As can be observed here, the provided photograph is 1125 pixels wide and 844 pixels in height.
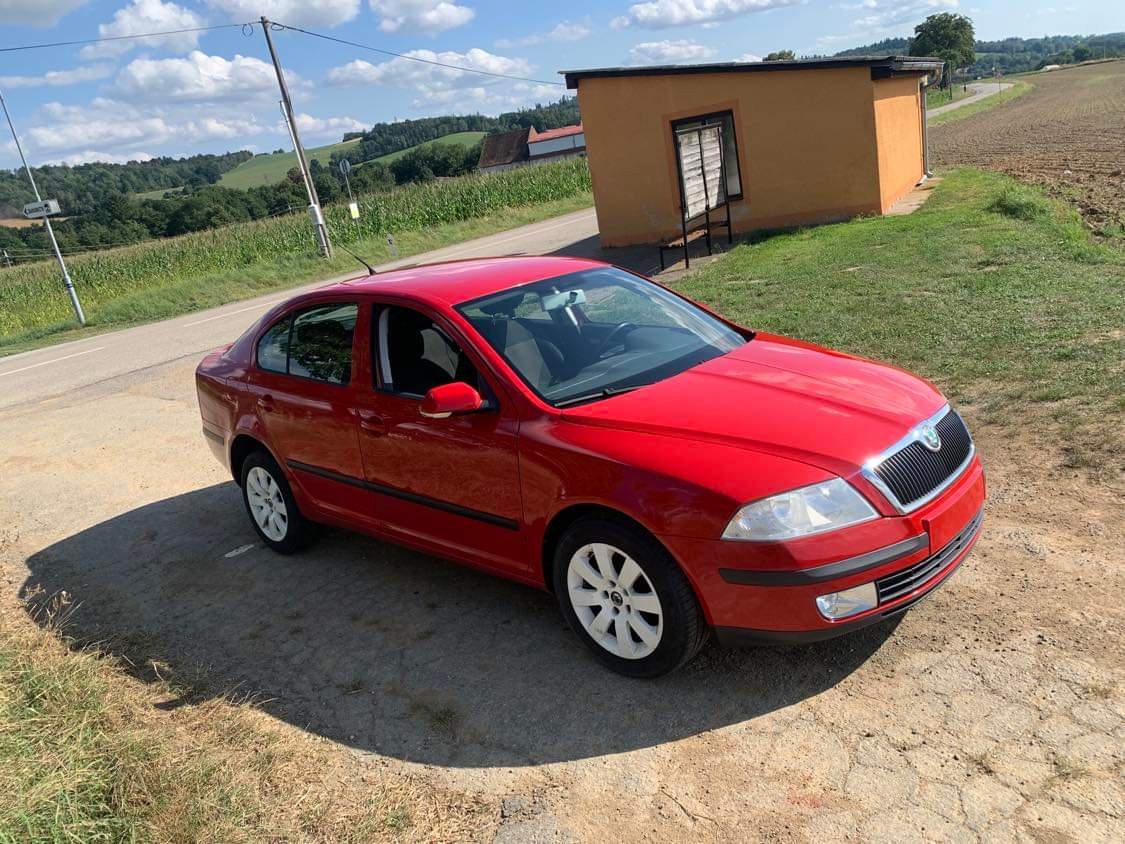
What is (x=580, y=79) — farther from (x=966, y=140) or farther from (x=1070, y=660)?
(x=966, y=140)

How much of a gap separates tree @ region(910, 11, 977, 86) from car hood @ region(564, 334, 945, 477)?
115 metres

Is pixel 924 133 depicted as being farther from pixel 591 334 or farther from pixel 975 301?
pixel 591 334

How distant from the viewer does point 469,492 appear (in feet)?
13.5

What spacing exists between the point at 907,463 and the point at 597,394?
132 centimetres

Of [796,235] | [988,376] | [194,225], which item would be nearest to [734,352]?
[988,376]

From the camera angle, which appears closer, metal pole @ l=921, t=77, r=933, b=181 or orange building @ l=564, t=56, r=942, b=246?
orange building @ l=564, t=56, r=942, b=246

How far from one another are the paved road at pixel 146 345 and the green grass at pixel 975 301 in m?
7.71

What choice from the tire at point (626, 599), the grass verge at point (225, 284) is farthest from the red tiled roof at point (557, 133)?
the tire at point (626, 599)

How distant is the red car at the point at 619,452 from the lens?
127 inches

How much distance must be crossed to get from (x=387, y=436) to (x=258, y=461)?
60.4 inches

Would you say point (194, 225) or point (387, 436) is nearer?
point (387, 436)

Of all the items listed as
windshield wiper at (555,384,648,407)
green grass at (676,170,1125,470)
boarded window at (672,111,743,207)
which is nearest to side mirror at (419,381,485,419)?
windshield wiper at (555,384,648,407)

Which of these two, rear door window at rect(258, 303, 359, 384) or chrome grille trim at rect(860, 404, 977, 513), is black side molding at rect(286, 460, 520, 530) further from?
chrome grille trim at rect(860, 404, 977, 513)

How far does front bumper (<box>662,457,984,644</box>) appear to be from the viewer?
3.15 metres
